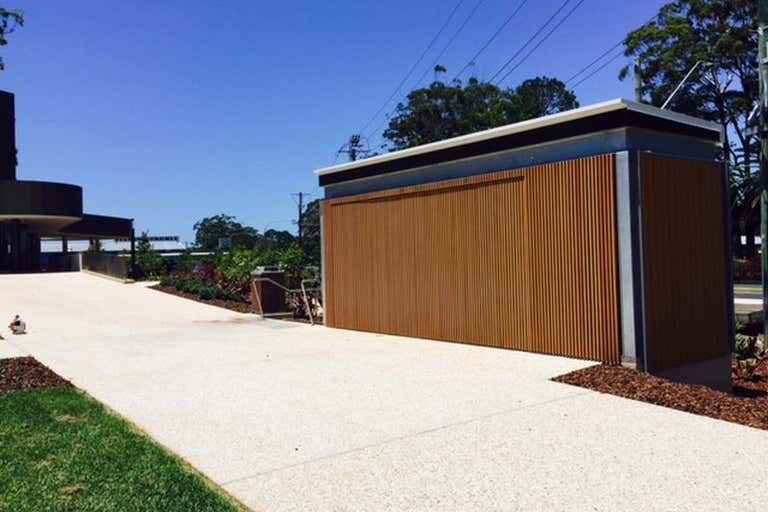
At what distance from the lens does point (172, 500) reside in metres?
4.02

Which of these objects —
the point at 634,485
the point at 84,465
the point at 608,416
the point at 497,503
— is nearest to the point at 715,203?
the point at 608,416

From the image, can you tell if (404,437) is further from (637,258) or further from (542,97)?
(542,97)

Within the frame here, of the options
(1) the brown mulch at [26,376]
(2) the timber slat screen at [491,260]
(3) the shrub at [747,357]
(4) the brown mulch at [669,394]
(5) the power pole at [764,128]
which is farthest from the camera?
(5) the power pole at [764,128]

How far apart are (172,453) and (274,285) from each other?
1158 centimetres

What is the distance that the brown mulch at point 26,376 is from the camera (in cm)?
781

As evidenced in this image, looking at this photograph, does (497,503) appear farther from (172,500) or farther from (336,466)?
(172,500)

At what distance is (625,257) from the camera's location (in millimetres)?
8148

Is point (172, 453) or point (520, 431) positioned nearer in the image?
point (172, 453)

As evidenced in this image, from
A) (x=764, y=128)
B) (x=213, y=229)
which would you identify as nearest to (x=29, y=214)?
(x=764, y=128)

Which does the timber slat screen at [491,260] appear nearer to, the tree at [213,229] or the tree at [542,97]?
the tree at [542,97]

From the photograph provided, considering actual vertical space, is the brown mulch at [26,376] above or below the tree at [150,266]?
below

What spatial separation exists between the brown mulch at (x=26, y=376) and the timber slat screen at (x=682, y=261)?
7.60m

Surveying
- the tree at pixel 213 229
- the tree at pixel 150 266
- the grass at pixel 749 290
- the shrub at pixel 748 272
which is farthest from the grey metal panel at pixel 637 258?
the tree at pixel 213 229

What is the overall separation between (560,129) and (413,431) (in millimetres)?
5189
